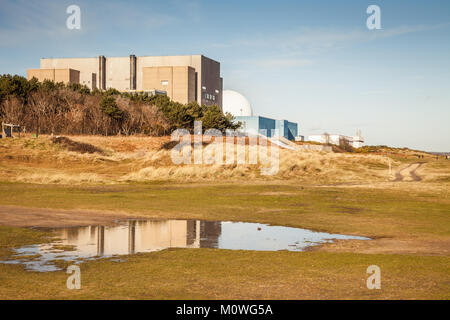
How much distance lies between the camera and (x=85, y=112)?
10081cm

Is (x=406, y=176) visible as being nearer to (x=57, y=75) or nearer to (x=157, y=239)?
(x=157, y=239)

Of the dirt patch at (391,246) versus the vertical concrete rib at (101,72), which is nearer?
the dirt patch at (391,246)

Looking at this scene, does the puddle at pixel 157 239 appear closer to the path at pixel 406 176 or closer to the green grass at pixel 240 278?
the green grass at pixel 240 278

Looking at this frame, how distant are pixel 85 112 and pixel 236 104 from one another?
307 feet

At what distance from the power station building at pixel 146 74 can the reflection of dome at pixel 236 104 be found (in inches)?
374

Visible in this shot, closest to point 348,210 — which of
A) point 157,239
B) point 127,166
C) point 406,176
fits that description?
point 157,239

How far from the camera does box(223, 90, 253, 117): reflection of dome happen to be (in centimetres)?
18600

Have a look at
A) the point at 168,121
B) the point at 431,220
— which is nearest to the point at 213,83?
the point at 168,121

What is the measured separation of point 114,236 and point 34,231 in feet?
11.1

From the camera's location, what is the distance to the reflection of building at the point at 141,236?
17141 mm

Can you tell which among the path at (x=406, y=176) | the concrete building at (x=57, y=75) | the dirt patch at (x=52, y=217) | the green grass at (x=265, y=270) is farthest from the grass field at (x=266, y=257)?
the concrete building at (x=57, y=75)

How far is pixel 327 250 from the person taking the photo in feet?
55.9

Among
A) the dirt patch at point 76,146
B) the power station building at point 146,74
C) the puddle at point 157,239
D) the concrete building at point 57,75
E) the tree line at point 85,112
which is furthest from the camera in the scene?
the concrete building at point 57,75

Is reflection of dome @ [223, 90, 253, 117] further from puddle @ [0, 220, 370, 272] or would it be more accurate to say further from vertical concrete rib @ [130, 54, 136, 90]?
puddle @ [0, 220, 370, 272]
